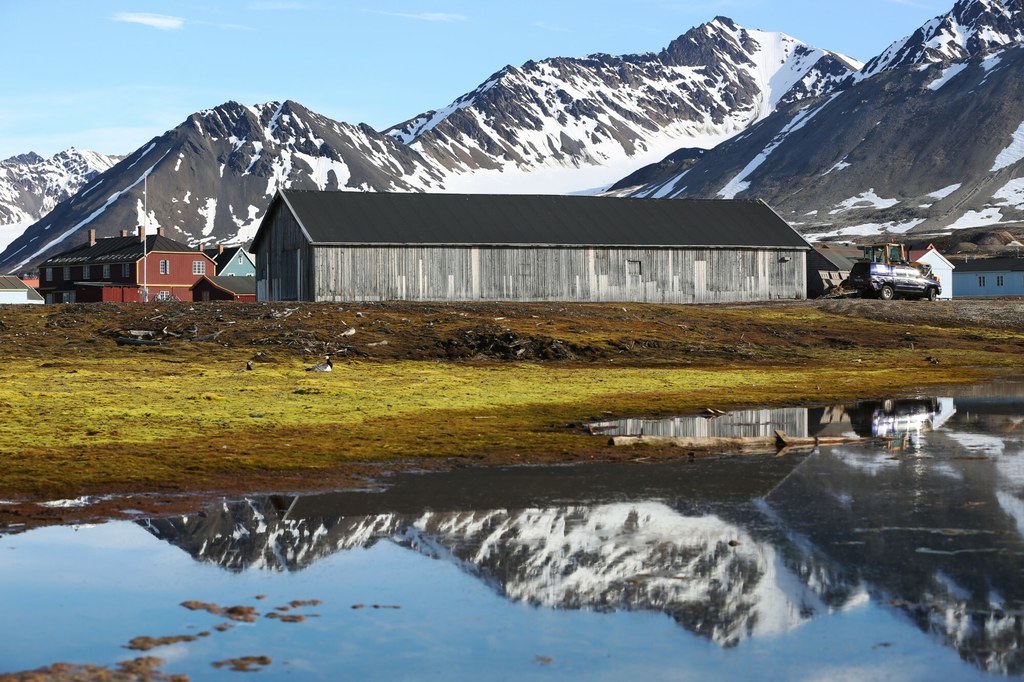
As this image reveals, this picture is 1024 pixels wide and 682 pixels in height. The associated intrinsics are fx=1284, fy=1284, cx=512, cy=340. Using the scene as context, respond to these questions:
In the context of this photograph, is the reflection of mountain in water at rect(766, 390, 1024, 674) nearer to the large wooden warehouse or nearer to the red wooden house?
the large wooden warehouse

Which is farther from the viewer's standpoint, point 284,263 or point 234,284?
point 234,284

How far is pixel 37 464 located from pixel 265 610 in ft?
30.5

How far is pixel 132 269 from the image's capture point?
427 feet

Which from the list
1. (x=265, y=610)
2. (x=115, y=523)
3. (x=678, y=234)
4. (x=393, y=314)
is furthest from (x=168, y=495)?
(x=678, y=234)

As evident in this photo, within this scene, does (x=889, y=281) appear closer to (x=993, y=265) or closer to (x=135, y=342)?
(x=135, y=342)

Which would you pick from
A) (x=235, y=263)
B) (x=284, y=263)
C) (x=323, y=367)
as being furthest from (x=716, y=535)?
(x=235, y=263)

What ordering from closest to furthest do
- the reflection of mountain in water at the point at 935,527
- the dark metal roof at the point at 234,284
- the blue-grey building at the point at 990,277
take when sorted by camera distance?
the reflection of mountain in water at the point at 935,527 → the dark metal roof at the point at 234,284 → the blue-grey building at the point at 990,277

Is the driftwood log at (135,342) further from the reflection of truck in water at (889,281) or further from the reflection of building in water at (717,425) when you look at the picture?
the reflection of truck in water at (889,281)

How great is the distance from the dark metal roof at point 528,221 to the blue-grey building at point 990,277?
182ft

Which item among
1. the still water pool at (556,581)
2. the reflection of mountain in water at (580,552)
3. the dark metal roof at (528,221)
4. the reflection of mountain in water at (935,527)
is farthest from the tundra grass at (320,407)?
the dark metal roof at (528,221)

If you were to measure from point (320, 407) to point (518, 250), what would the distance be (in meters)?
40.5

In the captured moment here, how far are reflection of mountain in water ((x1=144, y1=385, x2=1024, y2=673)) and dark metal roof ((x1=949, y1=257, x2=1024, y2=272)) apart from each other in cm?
11128

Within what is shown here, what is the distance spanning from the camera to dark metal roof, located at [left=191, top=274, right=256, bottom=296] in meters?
109

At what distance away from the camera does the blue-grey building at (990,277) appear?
12344cm
